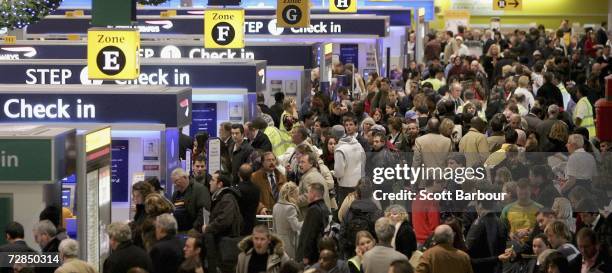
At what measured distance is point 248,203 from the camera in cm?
1249

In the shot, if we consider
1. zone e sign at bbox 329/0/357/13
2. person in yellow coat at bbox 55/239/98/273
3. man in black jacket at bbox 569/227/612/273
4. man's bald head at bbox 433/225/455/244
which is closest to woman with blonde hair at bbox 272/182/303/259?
man's bald head at bbox 433/225/455/244

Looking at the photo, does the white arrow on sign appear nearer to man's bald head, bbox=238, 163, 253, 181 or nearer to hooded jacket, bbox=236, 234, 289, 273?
man's bald head, bbox=238, 163, 253, 181

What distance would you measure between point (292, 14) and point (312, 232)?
1297cm

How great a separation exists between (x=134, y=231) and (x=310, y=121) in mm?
6701

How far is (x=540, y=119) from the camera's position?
58.0 ft

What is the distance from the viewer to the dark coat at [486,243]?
10.7m

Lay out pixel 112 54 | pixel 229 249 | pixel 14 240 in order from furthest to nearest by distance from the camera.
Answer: pixel 112 54, pixel 229 249, pixel 14 240

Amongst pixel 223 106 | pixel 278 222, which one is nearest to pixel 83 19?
pixel 223 106

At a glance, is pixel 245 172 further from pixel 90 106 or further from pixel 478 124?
pixel 478 124

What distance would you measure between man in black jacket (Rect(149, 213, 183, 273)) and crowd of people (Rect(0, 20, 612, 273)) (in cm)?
1

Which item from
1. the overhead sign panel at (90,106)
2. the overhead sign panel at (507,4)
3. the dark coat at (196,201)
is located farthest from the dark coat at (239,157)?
the overhead sign panel at (507,4)

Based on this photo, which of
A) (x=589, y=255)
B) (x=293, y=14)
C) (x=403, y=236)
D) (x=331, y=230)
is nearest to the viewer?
(x=589, y=255)

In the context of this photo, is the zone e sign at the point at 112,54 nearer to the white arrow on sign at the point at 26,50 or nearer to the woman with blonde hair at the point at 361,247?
the white arrow on sign at the point at 26,50

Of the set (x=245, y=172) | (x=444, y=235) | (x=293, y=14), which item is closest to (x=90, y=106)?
(x=245, y=172)
